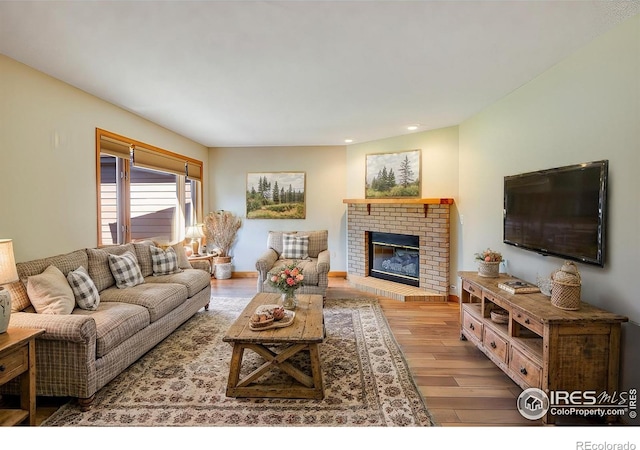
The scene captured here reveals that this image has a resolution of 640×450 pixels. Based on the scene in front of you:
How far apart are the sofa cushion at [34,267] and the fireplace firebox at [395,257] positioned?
13.3 ft

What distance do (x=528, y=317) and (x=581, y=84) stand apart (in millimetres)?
1685

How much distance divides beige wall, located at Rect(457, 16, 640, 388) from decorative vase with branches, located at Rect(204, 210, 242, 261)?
4476 millimetres

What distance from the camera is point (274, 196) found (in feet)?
20.5

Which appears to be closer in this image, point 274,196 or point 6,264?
point 6,264

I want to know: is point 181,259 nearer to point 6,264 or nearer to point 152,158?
point 152,158

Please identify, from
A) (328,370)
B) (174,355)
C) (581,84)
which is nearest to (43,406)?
(174,355)

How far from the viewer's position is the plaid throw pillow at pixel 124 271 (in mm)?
3295

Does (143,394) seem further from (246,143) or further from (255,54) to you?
(246,143)

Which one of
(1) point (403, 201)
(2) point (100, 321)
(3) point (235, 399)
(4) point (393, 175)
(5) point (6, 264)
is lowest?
(3) point (235, 399)

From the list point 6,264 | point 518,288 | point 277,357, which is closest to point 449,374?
point 518,288

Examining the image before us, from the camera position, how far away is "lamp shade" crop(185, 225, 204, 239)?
5.34 metres

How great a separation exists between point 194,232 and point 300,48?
384 centimetres

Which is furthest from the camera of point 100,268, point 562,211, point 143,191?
point 143,191

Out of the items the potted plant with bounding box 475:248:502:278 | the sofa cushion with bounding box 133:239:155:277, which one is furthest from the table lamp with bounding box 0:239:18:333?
the potted plant with bounding box 475:248:502:278
